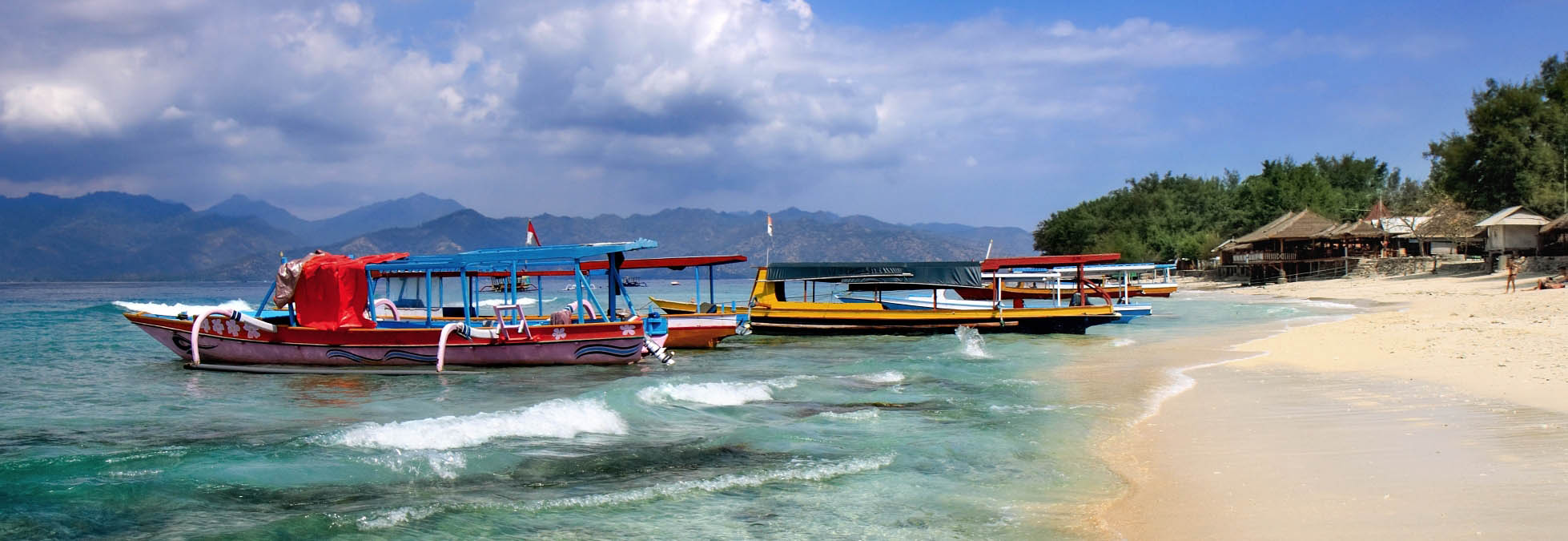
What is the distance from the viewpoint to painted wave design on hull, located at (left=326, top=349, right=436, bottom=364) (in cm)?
1708

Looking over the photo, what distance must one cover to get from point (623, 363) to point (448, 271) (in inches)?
253

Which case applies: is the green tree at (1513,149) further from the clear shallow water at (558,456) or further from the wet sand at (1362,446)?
the clear shallow water at (558,456)

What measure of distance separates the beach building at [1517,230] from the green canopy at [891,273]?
31786 mm

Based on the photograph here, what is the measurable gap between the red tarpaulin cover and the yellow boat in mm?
9162

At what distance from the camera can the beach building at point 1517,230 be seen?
41969 millimetres

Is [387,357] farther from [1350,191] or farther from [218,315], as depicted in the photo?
[1350,191]

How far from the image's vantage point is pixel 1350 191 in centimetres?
8406

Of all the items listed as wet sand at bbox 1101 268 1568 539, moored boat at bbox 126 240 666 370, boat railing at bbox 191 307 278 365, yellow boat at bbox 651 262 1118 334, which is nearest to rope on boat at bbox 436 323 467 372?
moored boat at bbox 126 240 666 370

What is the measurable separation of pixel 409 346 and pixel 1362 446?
14.7 meters

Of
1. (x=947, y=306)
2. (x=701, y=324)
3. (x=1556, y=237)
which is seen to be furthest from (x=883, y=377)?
(x=1556, y=237)

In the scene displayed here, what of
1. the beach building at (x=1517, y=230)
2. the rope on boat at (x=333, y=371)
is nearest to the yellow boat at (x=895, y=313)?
the rope on boat at (x=333, y=371)

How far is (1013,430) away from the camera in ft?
32.8

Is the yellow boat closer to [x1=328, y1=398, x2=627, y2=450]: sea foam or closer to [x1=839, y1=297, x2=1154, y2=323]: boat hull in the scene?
[x1=839, y1=297, x2=1154, y2=323]: boat hull

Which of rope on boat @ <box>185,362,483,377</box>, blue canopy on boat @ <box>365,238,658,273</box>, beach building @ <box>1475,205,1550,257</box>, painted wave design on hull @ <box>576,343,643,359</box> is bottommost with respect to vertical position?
rope on boat @ <box>185,362,483,377</box>
